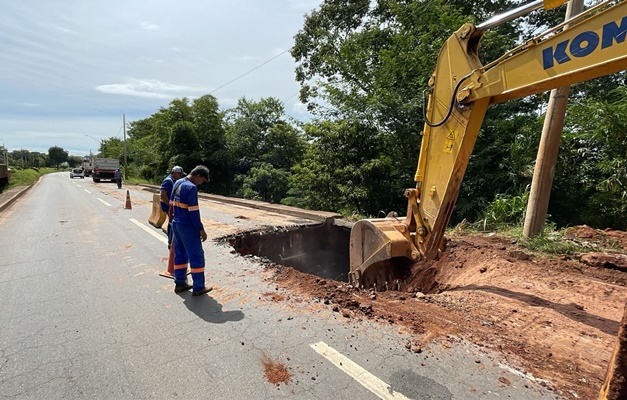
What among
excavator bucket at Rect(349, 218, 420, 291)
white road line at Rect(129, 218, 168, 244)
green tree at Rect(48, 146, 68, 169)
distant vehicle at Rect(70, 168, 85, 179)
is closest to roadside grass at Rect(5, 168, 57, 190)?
distant vehicle at Rect(70, 168, 85, 179)

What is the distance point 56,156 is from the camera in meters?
128

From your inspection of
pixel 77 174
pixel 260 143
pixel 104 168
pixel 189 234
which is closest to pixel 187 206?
pixel 189 234

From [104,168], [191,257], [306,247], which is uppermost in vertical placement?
[104,168]

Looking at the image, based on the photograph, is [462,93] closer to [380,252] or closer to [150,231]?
[380,252]

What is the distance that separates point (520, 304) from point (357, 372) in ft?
7.81

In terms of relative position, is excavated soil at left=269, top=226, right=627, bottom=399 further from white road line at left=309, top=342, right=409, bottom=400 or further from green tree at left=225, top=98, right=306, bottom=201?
green tree at left=225, top=98, right=306, bottom=201

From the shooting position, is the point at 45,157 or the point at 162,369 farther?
the point at 45,157

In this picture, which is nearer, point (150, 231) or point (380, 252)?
point (380, 252)

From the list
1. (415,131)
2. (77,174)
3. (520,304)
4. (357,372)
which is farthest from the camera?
(77,174)

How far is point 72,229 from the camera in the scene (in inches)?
345

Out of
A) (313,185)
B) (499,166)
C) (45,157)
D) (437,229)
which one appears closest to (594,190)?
(499,166)

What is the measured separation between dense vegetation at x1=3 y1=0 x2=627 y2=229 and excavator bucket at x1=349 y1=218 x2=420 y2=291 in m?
4.05

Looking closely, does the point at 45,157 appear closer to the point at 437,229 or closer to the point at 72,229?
the point at 72,229

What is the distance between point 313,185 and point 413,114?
4758mm
